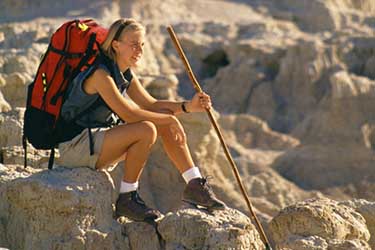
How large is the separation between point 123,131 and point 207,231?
2.25 feet

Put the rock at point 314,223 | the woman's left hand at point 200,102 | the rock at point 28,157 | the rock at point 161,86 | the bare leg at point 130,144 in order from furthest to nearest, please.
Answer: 1. the rock at point 161,86
2. the rock at point 28,157
3. the rock at point 314,223
4. the woman's left hand at point 200,102
5. the bare leg at point 130,144

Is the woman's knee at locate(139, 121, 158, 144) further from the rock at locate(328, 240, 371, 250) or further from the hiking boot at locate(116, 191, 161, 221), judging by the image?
the rock at locate(328, 240, 371, 250)

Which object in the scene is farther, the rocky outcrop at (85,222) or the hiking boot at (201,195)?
the hiking boot at (201,195)

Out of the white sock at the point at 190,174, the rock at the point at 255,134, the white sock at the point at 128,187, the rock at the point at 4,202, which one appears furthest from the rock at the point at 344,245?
the rock at the point at 255,134

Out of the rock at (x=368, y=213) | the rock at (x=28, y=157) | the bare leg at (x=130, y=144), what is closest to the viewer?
the bare leg at (x=130, y=144)

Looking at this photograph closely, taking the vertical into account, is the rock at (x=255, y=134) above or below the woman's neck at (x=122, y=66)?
below

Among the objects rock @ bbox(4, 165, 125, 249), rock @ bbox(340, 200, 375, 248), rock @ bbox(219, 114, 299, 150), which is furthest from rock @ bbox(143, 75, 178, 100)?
rock @ bbox(219, 114, 299, 150)

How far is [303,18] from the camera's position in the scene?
1355 inches

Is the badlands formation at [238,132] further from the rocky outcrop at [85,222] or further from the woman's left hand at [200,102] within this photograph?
the woman's left hand at [200,102]

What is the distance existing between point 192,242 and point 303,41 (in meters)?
21.8

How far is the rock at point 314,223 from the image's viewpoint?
7188 mm

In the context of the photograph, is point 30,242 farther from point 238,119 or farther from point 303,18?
point 303,18

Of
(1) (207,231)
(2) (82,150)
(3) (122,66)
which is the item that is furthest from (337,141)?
(1) (207,231)

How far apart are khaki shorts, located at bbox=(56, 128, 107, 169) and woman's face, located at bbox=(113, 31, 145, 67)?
390 mm
